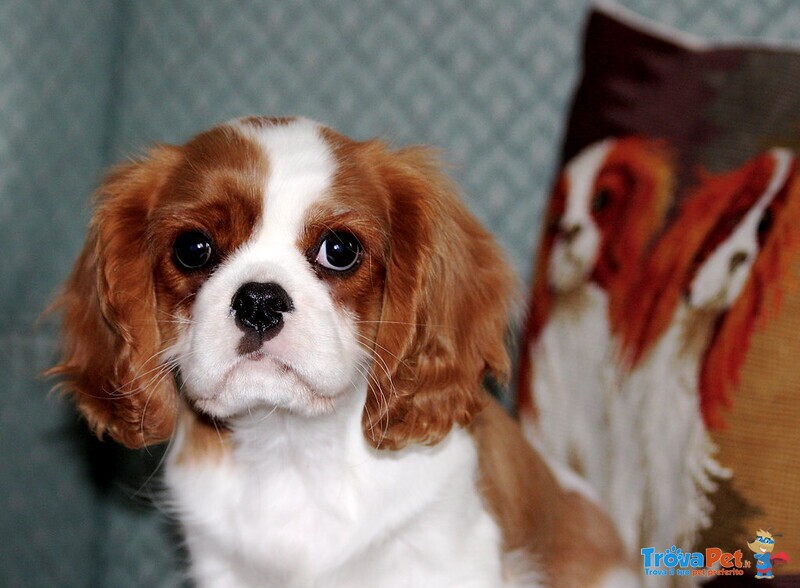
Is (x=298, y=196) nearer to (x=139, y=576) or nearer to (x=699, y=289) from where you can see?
(x=699, y=289)

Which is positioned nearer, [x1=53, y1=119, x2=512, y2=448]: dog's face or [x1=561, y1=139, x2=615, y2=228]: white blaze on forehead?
[x1=53, y1=119, x2=512, y2=448]: dog's face

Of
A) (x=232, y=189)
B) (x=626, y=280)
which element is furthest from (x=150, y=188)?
(x=626, y=280)

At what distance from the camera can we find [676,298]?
1.67 m

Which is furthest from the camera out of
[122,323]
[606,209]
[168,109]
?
[168,109]

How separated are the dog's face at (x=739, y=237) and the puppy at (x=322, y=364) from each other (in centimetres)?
36

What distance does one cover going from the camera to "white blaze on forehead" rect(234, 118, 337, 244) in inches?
51.6

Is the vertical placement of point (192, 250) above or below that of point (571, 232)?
above

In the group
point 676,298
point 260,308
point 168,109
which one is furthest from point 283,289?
point 168,109

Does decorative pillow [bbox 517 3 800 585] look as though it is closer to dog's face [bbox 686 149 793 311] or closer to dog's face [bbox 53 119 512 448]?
dog's face [bbox 686 149 793 311]

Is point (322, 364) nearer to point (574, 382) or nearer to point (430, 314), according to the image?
point (430, 314)

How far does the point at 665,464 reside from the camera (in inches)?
65.2

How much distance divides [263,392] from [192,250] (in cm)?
25

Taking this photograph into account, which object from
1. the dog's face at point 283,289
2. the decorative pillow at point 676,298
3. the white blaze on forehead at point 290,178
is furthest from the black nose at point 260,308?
the decorative pillow at point 676,298

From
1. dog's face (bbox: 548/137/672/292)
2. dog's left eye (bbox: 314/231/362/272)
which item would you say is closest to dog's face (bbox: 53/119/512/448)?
dog's left eye (bbox: 314/231/362/272)
